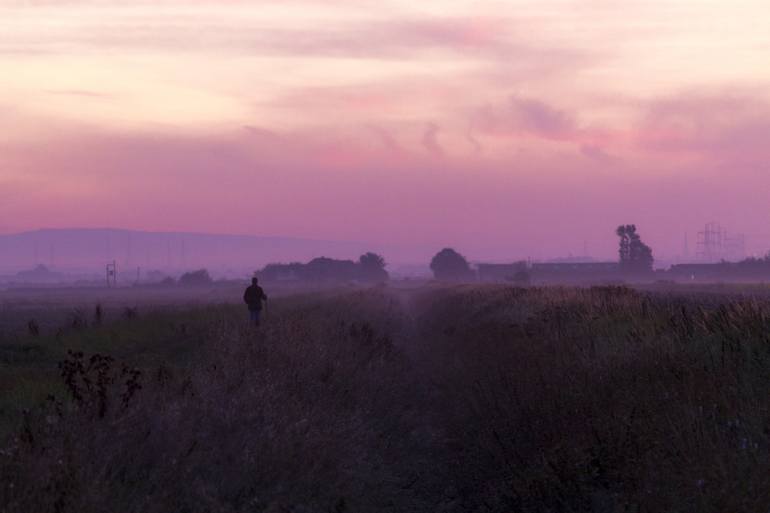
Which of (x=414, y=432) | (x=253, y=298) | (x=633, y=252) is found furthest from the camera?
(x=633, y=252)

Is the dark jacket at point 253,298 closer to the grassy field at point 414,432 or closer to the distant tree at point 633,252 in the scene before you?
the grassy field at point 414,432

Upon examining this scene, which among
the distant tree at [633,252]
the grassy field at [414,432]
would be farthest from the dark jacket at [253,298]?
the distant tree at [633,252]

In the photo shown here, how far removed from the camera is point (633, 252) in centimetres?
17700

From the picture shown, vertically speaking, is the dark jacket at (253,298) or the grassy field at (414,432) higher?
the dark jacket at (253,298)

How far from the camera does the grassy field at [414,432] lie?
316 inches

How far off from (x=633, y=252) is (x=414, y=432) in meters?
168

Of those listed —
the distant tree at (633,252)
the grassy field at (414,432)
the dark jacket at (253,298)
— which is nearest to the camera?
the grassy field at (414,432)

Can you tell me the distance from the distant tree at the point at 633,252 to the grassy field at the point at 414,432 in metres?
163

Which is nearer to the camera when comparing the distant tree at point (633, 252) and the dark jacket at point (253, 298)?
the dark jacket at point (253, 298)

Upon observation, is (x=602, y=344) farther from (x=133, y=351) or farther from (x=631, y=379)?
(x=133, y=351)

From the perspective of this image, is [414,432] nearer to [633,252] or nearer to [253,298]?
[253,298]

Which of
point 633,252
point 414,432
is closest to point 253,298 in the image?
point 414,432

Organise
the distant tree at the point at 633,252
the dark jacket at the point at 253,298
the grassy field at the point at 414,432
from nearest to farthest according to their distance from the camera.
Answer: the grassy field at the point at 414,432, the dark jacket at the point at 253,298, the distant tree at the point at 633,252

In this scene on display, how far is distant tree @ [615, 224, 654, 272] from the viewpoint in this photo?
176 metres
